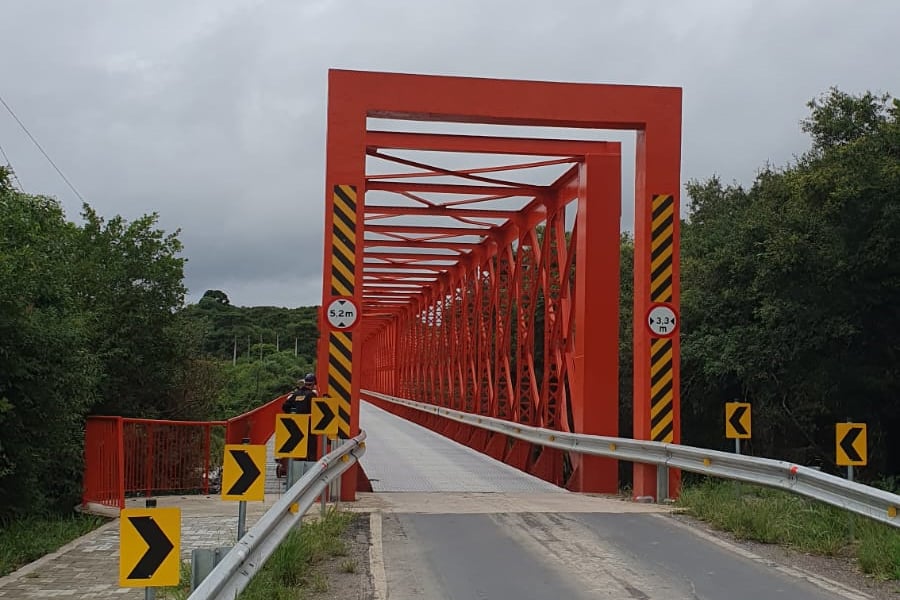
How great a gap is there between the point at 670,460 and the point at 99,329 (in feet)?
33.3

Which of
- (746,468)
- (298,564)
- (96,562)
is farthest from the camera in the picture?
(746,468)

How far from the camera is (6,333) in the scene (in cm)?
1132

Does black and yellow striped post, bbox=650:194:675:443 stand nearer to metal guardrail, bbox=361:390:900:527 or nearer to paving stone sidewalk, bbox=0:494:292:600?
metal guardrail, bbox=361:390:900:527

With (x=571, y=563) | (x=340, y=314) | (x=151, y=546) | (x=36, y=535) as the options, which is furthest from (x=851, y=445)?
(x=36, y=535)

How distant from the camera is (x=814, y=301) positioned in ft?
66.8

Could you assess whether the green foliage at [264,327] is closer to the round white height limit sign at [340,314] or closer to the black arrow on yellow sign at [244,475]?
the round white height limit sign at [340,314]

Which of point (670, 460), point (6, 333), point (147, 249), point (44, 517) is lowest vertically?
point (44, 517)

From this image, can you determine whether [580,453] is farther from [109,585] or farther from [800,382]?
[800,382]

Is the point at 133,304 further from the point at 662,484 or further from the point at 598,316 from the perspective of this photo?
the point at 662,484

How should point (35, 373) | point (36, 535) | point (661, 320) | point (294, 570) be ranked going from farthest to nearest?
point (661, 320) < point (35, 373) < point (36, 535) < point (294, 570)

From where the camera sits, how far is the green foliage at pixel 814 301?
19266 mm

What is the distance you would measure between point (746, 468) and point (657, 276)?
3.25 metres

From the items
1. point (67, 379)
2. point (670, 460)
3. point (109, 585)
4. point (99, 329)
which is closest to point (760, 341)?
point (670, 460)

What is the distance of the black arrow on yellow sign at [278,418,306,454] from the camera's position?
8.06 metres
